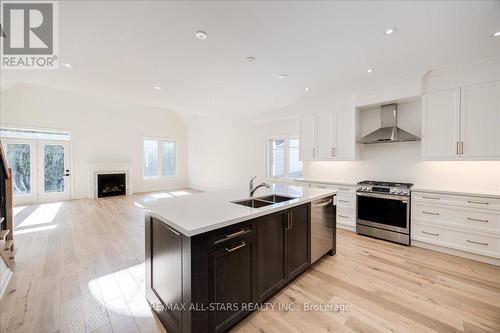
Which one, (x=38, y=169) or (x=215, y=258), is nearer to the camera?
(x=215, y=258)

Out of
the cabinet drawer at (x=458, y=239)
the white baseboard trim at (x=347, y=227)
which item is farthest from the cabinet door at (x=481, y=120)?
the white baseboard trim at (x=347, y=227)

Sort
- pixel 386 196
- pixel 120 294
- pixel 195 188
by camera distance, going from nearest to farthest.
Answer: pixel 120 294
pixel 386 196
pixel 195 188

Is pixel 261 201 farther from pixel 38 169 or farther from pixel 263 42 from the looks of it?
pixel 38 169

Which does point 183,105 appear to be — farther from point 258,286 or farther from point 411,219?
point 411,219

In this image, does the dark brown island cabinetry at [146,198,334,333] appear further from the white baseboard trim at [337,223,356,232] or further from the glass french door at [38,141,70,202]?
the glass french door at [38,141,70,202]

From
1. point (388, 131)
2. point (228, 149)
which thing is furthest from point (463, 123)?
point (228, 149)

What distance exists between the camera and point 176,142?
9.20 m

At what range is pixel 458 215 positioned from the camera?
2818mm

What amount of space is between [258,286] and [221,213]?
2.43ft

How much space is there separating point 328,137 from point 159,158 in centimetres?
716

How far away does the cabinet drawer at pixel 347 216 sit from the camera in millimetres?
3793

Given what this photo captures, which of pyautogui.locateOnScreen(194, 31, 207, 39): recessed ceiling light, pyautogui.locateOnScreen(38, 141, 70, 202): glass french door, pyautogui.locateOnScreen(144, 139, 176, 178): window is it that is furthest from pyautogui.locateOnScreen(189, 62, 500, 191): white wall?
pyautogui.locateOnScreen(38, 141, 70, 202): glass french door

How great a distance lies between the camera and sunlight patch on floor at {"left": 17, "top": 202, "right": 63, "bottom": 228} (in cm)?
429

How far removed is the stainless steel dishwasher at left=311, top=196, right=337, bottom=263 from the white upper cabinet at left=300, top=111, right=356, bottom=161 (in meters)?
1.58
